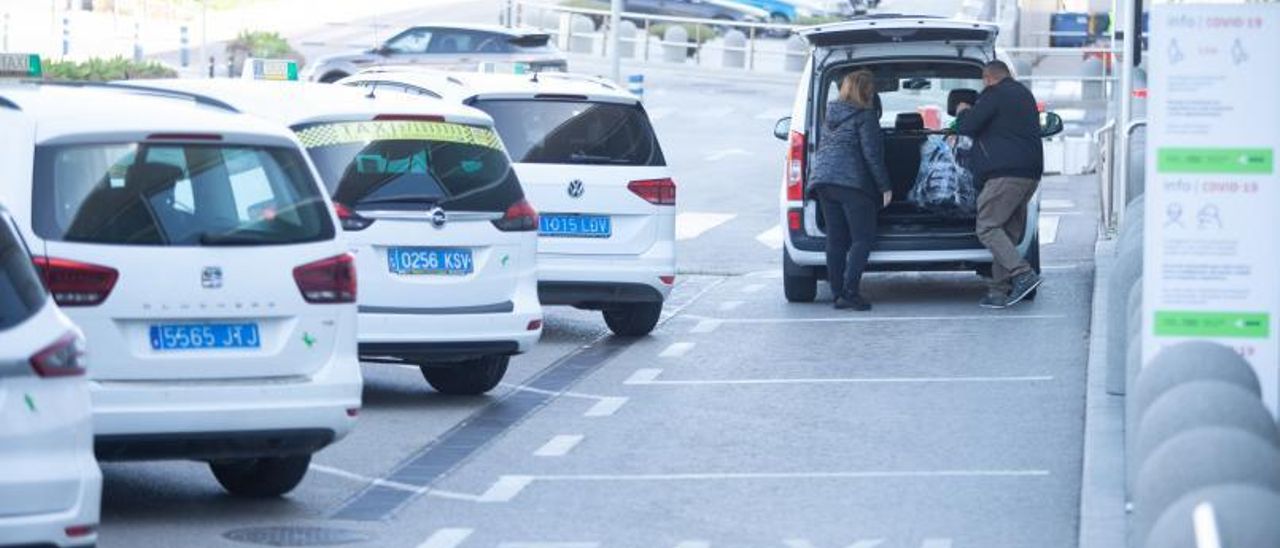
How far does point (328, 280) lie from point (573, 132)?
18.9ft

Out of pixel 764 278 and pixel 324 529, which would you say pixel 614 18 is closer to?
pixel 764 278

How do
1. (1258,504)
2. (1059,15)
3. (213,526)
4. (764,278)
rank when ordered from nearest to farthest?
(1258,504) → (213,526) → (764,278) → (1059,15)

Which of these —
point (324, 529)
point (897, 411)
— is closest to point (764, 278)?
point (897, 411)

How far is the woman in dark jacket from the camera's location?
56.5 ft

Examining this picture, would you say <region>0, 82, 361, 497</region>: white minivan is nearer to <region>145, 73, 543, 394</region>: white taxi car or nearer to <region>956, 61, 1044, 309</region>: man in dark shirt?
<region>145, 73, 543, 394</region>: white taxi car

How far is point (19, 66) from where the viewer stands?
1042 cm

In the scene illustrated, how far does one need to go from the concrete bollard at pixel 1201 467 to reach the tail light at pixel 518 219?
260 inches

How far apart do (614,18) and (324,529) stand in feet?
74.3

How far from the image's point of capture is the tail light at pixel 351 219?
1283 cm

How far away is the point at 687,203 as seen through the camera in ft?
93.9

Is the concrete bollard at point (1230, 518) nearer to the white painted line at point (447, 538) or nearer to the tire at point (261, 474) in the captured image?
the white painted line at point (447, 538)

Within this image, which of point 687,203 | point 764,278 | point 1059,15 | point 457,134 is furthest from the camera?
point 1059,15

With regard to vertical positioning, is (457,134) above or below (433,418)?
above

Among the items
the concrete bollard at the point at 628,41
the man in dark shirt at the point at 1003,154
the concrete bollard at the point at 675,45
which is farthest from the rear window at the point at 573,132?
the concrete bollard at the point at 628,41
